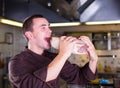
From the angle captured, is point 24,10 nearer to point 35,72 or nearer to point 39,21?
point 39,21

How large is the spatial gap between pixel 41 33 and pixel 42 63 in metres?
0.17

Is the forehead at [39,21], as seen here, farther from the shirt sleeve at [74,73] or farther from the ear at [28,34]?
the shirt sleeve at [74,73]

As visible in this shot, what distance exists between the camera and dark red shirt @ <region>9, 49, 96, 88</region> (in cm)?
114

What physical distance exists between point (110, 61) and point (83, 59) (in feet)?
2.72

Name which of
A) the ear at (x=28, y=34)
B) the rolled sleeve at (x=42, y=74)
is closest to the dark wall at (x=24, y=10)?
the ear at (x=28, y=34)

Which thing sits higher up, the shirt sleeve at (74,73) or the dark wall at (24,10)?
the dark wall at (24,10)

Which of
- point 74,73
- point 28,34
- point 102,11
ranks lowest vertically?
point 74,73

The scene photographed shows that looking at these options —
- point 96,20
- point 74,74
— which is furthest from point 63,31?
point 74,74

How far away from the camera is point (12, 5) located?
15.1 ft

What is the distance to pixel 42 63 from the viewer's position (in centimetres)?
132

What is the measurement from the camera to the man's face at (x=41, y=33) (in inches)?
51.0

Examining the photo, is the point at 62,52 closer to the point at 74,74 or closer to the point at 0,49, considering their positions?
the point at 74,74

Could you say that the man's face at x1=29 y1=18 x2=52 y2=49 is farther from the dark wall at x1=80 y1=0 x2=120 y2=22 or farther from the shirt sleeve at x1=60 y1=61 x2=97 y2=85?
the dark wall at x1=80 y1=0 x2=120 y2=22

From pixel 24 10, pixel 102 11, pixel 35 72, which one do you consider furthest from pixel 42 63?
pixel 24 10
